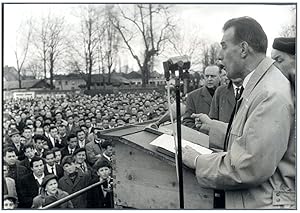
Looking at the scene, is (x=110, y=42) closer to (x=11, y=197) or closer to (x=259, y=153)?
(x=11, y=197)

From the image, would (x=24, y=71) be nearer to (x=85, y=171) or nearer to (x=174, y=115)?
(x=85, y=171)

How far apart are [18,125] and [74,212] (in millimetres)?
507

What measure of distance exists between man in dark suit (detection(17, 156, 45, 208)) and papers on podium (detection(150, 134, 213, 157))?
0.69 meters

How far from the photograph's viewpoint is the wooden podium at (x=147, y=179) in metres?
1.18

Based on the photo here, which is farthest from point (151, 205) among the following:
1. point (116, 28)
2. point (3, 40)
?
point (3, 40)

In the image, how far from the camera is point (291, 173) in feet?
3.72

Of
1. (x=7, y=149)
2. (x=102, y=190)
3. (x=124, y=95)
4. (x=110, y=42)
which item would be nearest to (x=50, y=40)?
(x=110, y=42)

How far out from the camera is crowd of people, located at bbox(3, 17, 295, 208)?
1.02m

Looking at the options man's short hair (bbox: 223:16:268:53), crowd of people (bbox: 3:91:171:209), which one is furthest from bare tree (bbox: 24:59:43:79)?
man's short hair (bbox: 223:16:268:53)

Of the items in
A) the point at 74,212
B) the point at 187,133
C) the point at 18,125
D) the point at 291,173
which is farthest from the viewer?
the point at 18,125

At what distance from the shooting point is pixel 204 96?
1759 millimetres

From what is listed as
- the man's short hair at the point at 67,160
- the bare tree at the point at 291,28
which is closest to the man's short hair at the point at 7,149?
the man's short hair at the point at 67,160

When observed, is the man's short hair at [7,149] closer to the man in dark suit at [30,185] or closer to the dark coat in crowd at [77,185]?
the man in dark suit at [30,185]

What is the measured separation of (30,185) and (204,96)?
3.22 feet
